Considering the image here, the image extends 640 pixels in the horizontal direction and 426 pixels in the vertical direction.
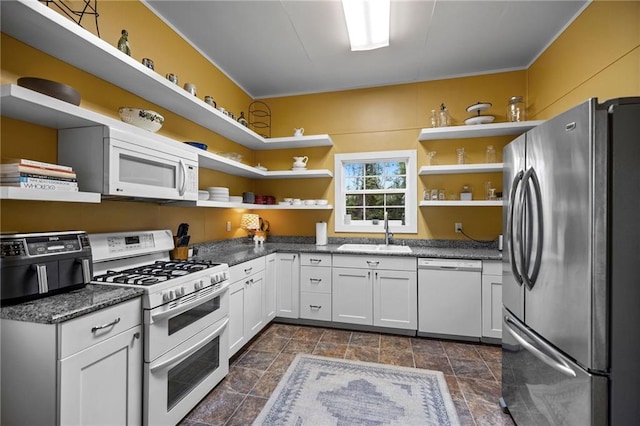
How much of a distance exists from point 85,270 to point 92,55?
4.09 feet

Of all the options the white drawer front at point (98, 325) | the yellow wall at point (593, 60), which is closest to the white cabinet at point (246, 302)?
the white drawer front at point (98, 325)

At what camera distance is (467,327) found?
9.30ft

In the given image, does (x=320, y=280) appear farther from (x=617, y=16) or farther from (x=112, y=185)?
(x=617, y=16)

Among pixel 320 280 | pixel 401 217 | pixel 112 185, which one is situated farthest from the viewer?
pixel 401 217

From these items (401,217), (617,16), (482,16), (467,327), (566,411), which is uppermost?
(482,16)

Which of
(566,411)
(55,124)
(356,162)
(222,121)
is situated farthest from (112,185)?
(356,162)

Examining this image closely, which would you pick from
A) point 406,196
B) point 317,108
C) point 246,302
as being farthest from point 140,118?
point 406,196

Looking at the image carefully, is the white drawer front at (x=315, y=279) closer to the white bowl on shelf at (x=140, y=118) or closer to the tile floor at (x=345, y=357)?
the tile floor at (x=345, y=357)

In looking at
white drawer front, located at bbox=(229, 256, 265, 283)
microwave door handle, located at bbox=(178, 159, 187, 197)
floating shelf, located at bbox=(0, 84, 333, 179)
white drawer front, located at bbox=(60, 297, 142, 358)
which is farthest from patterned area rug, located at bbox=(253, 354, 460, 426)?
floating shelf, located at bbox=(0, 84, 333, 179)

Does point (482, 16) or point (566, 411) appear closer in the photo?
point (566, 411)

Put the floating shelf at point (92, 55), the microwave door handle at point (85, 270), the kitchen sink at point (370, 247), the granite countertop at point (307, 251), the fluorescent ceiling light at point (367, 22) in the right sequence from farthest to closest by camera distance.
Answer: the kitchen sink at point (370, 247)
the granite countertop at point (307, 251)
the fluorescent ceiling light at point (367, 22)
the microwave door handle at point (85, 270)
the floating shelf at point (92, 55)

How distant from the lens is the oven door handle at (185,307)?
1.54 meters

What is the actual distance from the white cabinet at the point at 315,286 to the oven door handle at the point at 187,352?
4.03 feet

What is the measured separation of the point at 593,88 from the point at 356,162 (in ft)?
7.64
